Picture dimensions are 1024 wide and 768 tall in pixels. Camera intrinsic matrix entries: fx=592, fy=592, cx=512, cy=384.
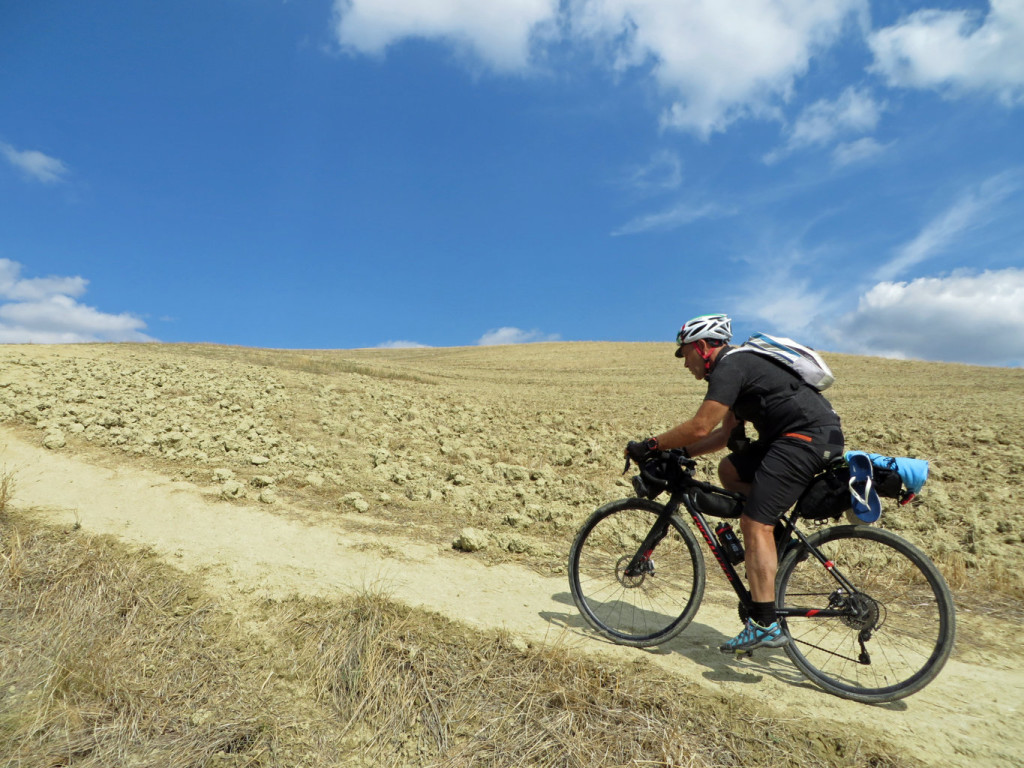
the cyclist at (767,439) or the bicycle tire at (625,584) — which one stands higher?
the cyclist at (767,439)

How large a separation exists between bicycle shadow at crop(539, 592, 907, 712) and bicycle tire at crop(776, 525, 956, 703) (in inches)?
5.8

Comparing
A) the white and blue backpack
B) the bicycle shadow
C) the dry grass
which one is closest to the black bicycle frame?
the bicycle shadow

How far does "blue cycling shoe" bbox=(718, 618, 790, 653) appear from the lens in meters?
3.71

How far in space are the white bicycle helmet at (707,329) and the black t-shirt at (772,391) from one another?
0.27m

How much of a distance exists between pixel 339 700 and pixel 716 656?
2583 millimetres

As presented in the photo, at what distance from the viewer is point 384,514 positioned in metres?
7.67

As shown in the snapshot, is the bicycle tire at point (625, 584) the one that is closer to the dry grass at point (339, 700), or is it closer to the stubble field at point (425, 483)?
the stubble field at point (425, 483)

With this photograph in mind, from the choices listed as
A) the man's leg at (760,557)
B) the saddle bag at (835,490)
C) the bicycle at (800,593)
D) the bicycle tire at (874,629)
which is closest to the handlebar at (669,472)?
the bicycle at (800,593)

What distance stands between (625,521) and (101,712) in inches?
154

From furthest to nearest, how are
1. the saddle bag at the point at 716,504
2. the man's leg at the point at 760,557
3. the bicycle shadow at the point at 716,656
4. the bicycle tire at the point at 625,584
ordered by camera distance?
the bicycle tire at the point at 625,584 → the saddle bag at the point at 716,504 → the bicycle shadow at the point at 716,656 → the man's leg at the point at 760,557

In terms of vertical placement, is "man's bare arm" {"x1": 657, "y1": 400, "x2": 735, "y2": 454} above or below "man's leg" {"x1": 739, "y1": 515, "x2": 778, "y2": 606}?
above

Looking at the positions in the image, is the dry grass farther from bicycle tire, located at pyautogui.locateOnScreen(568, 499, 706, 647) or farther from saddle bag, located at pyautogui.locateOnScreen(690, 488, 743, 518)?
saddle bag, located at pyautogui.locateOnScreen(690, 488, 743, 518)

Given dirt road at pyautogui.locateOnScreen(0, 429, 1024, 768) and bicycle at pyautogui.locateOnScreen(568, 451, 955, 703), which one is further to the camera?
bicycle at pyautogui.locateOnScreen(568, 451, 955, 703)

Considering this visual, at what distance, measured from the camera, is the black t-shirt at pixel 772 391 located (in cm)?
363
